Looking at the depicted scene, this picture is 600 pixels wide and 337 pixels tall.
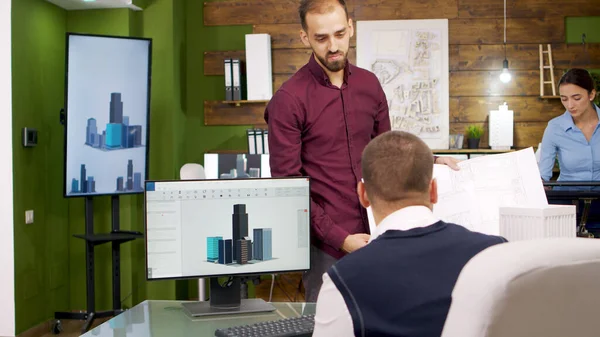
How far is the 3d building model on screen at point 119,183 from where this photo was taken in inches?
193

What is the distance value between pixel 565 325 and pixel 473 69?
5264 millimetres

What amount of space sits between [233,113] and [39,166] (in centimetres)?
171

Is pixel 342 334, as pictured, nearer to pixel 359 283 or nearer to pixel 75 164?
pixel 359 283

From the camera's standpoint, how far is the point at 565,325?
3.04ft

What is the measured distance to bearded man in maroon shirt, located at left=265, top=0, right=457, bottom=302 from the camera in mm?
2367

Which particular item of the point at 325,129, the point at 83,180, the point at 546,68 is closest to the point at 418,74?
the point at 546,68

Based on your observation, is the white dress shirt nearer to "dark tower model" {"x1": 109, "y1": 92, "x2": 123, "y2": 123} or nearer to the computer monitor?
the computer monitor

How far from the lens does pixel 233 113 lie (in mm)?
6203

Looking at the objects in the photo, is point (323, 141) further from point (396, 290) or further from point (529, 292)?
point (529, 292)

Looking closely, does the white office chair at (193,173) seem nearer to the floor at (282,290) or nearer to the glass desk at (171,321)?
the floor at (282,290)

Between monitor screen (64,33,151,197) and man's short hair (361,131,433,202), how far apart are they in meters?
3.75

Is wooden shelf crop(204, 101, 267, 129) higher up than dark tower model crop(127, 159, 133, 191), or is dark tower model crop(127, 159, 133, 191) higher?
wooden shelf crop(204, 101, 267, 129)

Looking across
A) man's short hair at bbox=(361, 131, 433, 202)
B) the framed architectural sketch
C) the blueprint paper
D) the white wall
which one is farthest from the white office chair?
man's short hair at bbox=(361, 131, 433, 202)

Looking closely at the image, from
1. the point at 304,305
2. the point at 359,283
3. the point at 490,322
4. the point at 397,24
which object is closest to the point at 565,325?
the point at 490,322
